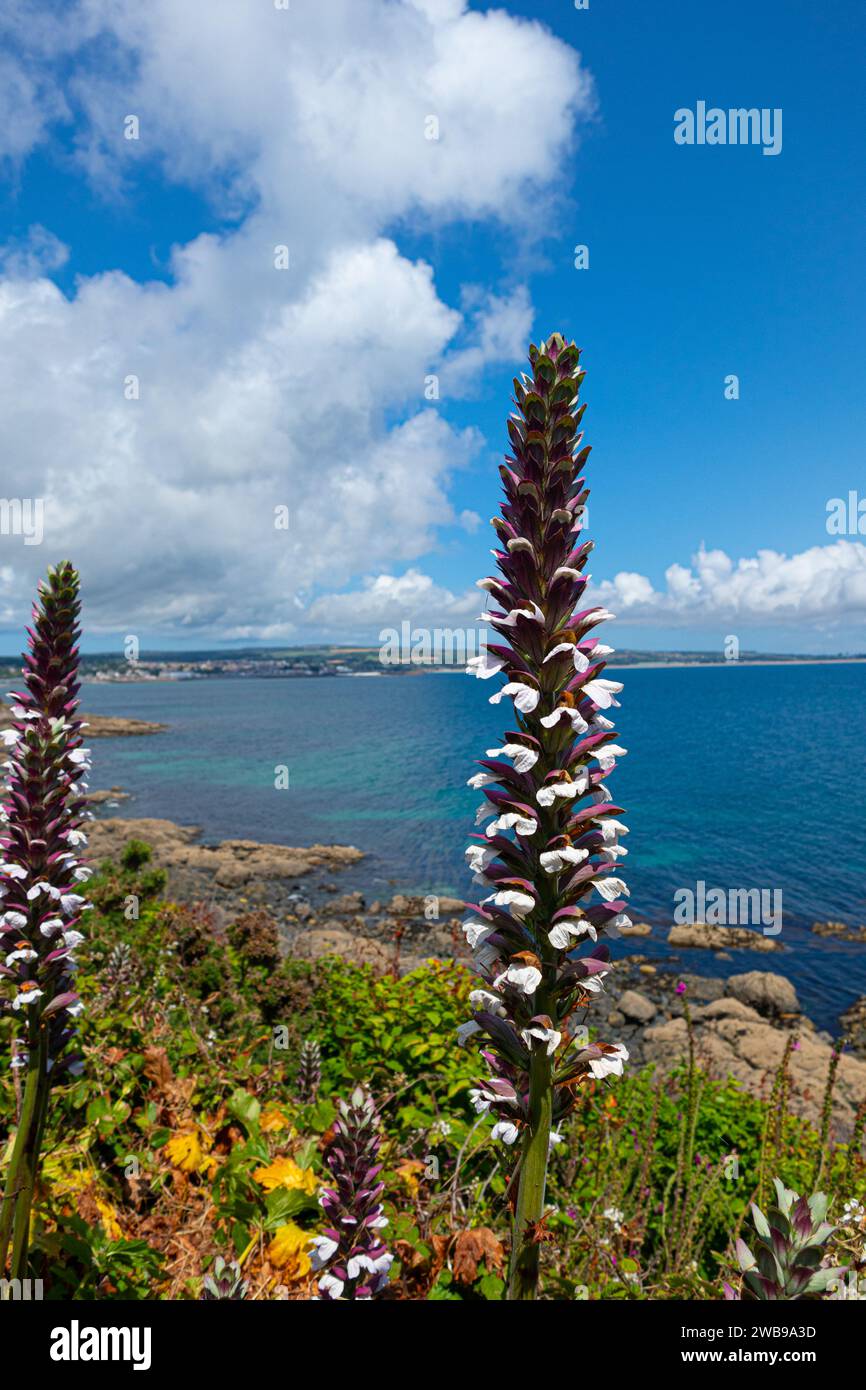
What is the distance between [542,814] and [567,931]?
1.40ft

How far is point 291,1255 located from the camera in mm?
4105

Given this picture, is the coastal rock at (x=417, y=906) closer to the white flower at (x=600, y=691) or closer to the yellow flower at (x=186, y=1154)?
the yellow flower at (x=186, y=1154)

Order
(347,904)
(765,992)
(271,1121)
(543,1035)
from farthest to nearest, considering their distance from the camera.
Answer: (347,904), (765,992), (271,1121), (543,1035)

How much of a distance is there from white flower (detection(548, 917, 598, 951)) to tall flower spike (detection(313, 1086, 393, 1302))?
1455 millimetres

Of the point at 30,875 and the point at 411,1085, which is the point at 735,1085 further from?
the point at 30,875

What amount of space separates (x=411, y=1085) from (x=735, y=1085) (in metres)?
5.61

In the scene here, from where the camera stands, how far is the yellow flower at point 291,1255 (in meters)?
4.07

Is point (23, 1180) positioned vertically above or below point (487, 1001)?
below

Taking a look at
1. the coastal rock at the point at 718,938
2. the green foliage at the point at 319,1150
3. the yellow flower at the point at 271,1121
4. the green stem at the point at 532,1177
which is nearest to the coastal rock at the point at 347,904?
the coastal rock at the point at 718,938

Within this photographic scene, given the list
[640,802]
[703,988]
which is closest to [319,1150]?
[703,988]

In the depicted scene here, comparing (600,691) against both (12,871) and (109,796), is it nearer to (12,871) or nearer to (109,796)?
(12,871)

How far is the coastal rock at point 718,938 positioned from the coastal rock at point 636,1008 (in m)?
6.79
